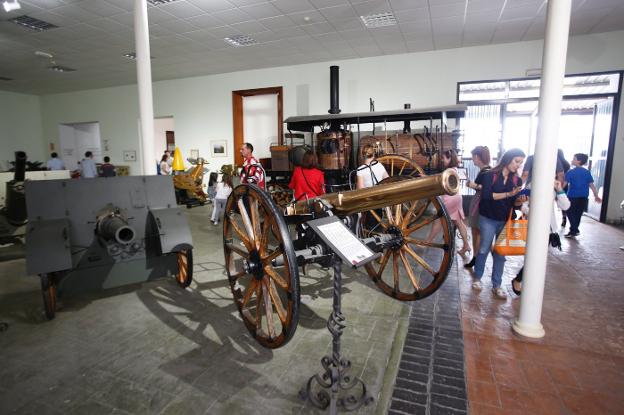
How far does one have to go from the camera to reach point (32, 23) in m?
7.41

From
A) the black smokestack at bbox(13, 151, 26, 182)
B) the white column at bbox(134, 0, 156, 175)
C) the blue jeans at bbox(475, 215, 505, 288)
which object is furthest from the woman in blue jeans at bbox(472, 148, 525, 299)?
the black smokestack at bbox(13, 151, 26, 182)

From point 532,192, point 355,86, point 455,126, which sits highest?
point 355,86

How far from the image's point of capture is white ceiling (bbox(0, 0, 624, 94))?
6555mm

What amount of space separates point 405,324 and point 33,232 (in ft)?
11.0

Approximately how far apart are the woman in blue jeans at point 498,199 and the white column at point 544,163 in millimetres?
724

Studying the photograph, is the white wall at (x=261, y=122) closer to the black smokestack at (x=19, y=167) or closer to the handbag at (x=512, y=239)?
the black smokestack at (x=19, y=167)

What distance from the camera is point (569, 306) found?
Answer: 3.50 meters

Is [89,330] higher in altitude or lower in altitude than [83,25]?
lower

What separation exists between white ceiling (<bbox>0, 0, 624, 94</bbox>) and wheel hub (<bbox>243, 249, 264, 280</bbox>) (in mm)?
5714

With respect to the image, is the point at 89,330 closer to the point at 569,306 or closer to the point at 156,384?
the point at 156,384

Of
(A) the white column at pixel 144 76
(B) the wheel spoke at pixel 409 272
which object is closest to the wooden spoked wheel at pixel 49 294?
(A) the white column at pixel 144 76

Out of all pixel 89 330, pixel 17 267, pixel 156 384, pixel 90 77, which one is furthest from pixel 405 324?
pixel 90 77

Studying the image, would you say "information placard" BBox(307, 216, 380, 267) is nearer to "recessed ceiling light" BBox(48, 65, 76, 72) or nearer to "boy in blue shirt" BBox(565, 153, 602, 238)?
"boy in blue shirt" BBox(565, 153, 602, 238)

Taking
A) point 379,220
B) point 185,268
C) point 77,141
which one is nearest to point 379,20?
point 379,220
